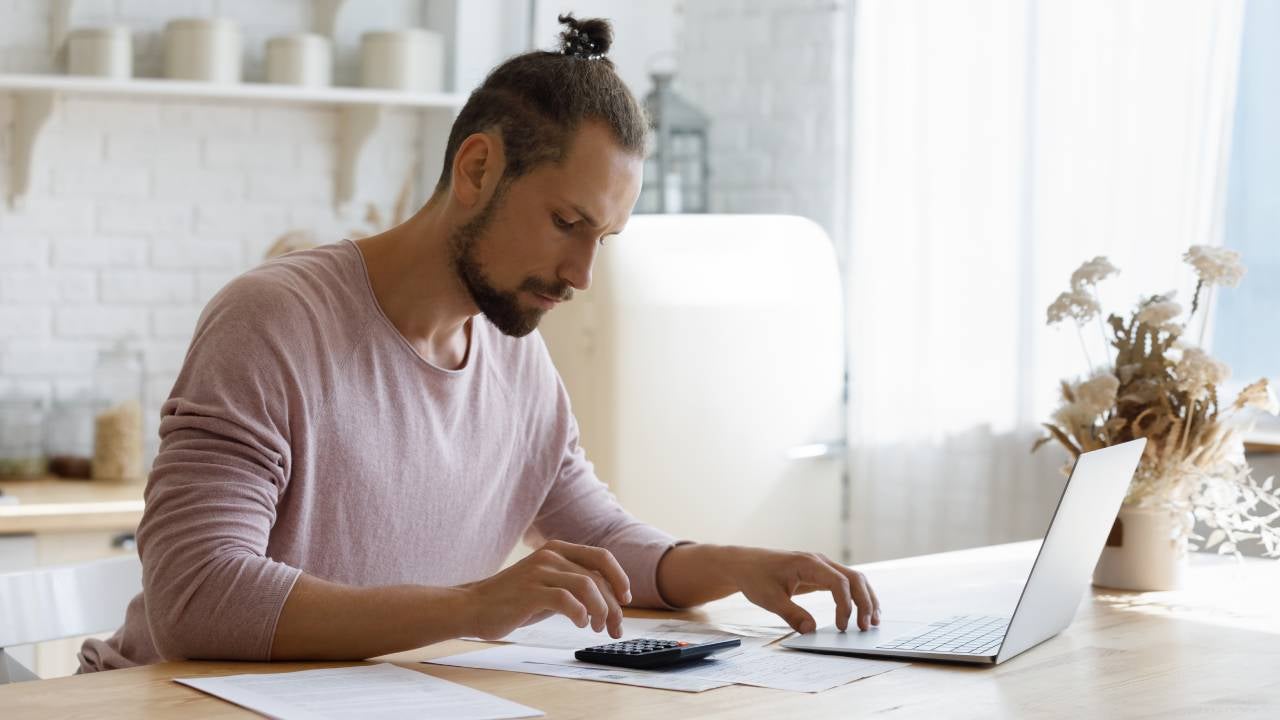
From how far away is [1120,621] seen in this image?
5.77 feet

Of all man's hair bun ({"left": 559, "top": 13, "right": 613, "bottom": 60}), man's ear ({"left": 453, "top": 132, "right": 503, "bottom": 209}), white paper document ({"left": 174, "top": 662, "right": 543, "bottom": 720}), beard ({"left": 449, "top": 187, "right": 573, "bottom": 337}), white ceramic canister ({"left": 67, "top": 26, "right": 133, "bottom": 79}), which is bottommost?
white paper document ({"left": 174, "top": 662, "right": 543, "bottom": 720})

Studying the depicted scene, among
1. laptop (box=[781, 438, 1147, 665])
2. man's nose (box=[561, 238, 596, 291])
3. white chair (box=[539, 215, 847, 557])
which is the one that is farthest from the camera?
white chair (box=[539, 215, 847, 557])

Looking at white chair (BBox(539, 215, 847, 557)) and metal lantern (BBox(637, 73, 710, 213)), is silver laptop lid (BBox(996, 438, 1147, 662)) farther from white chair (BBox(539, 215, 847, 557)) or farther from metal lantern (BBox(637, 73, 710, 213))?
metal lantern (BBox(637, 73, 710, 213))

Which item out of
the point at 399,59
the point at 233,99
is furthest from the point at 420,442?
the point at 233,99

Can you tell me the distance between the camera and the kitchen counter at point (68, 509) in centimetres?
297

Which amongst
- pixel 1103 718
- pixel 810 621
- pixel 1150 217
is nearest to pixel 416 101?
pixel 1150 217

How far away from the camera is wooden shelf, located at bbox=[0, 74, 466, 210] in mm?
3381

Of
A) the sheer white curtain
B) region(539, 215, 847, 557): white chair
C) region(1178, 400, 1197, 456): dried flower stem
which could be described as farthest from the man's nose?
the sheer white curtain

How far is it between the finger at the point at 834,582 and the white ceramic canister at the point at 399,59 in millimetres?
2325

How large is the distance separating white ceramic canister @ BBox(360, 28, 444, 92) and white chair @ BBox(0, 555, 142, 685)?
206 cm

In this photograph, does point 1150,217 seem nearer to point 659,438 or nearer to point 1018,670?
point 659,438

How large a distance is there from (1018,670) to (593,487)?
2.43 ft

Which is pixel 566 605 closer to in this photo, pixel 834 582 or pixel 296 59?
pixel 834 582

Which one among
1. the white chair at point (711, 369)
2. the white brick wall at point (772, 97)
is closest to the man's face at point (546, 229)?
the white chair at point (711, 369)
